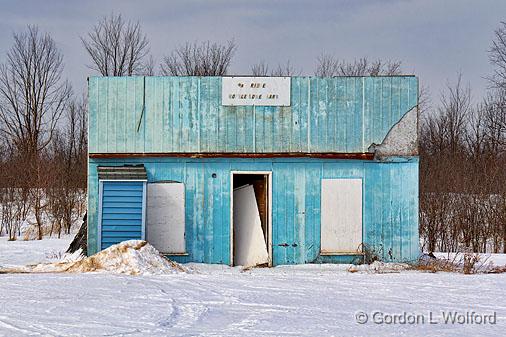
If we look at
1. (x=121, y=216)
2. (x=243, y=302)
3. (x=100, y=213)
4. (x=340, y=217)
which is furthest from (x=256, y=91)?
(x=243, y=302)

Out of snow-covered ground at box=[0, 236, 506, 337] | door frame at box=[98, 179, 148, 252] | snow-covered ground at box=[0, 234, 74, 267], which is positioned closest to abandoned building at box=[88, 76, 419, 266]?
door frame at box=[98, 179, 148, 252]

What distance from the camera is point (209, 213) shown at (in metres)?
17.2

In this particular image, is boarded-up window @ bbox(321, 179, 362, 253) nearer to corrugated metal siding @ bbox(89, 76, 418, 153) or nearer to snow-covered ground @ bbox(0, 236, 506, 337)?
corrugated metal siding @ bbox(89, 76, 418, 153)

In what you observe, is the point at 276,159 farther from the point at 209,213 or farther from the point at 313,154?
the point at 209,213

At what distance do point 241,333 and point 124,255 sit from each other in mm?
6874

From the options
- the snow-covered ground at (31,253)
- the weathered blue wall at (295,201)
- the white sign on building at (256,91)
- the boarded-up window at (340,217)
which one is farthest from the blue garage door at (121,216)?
the boarded-up window at (340,217)

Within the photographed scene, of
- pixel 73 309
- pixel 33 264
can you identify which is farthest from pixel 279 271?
pixel 73 309

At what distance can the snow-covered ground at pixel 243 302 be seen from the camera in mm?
9078

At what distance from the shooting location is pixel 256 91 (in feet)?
57.1

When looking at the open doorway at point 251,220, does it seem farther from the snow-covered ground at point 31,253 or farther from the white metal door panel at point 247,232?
the snow-covered ground at point 31,253

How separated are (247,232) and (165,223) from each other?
2154 millimetres

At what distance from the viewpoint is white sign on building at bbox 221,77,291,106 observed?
684 inches

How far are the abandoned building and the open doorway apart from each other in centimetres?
9

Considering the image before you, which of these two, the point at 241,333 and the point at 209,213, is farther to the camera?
the point at 209,213
